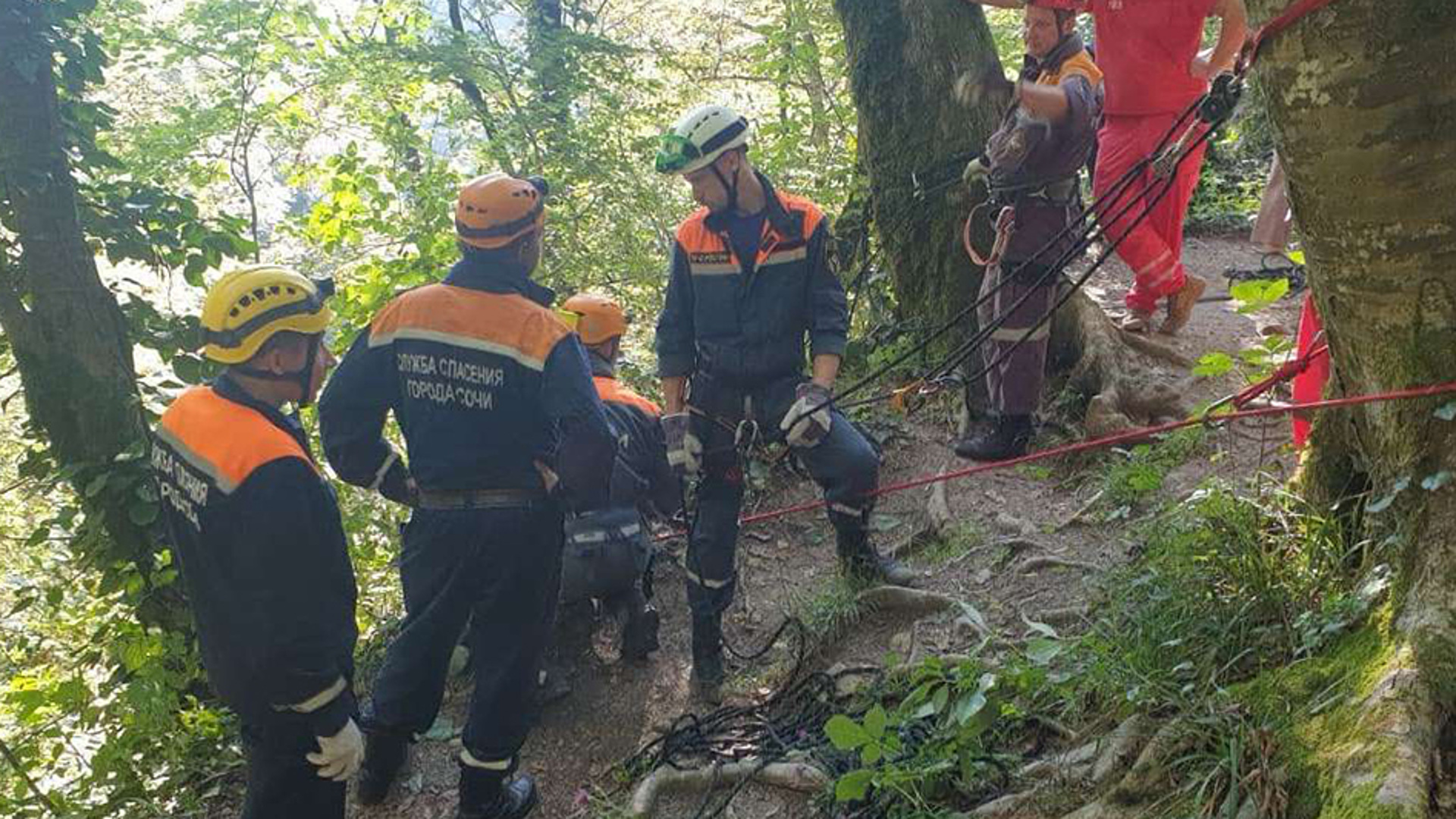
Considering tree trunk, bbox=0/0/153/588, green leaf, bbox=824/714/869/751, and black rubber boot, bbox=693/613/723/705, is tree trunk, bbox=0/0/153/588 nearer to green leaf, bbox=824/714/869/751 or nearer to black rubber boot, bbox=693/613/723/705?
black rubber boot, bbox=693/613/723/705

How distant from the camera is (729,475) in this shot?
4320 mm

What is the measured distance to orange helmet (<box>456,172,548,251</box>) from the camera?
344 cm

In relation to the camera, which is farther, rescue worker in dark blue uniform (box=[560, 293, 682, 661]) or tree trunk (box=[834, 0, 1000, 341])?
tree trunk (box=[834, 0, 1000, 341])

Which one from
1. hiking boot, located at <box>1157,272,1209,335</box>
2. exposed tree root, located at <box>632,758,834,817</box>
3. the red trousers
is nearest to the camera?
exposed tree root, located at <box>632,758,834,817</box>

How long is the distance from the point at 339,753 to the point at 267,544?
70cm

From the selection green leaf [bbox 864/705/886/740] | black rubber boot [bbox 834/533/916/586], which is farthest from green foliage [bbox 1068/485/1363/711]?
black rubber boot [bbox 834/533/916/586]

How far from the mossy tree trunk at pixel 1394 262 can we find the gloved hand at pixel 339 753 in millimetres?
2521

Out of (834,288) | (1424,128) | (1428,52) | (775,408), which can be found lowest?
(775,408)

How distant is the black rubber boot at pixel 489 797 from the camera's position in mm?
3734

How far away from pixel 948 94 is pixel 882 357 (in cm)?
167

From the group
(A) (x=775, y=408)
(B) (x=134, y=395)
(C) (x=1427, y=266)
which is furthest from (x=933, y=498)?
(B) (x=134, y=395)

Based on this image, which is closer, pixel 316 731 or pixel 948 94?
pixel 316 731

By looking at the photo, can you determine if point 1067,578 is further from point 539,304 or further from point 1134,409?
point 539,304

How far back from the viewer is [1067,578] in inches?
156
